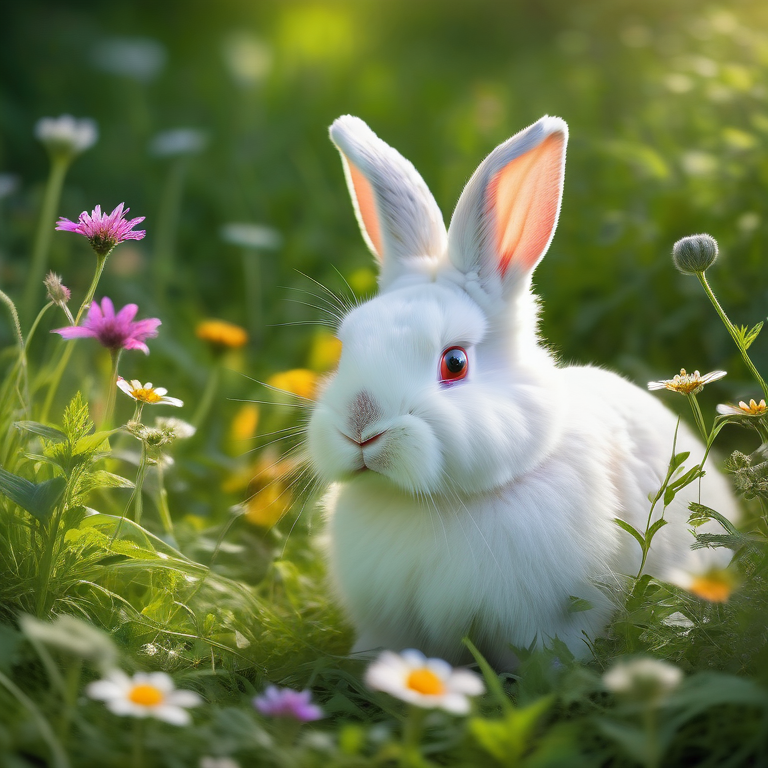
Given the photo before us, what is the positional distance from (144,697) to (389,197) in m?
1.59

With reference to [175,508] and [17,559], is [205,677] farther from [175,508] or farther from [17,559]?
[175,508]

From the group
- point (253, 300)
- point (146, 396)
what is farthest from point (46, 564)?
point (253, 300)

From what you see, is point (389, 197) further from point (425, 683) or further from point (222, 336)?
point (425, 683)

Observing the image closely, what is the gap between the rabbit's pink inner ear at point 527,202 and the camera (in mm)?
2518

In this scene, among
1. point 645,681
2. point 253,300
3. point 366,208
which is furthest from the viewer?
point 253,300

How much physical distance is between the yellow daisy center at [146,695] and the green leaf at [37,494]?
0.62 m

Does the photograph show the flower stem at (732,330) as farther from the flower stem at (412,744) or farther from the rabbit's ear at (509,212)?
the flower stem at (412,744)

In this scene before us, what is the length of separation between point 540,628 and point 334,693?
0.57 m

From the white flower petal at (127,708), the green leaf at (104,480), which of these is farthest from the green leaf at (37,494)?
the white flower petal at (127,708)

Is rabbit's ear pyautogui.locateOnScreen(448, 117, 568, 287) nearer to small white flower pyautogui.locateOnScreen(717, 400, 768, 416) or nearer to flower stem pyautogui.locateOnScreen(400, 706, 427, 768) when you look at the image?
small white flower pyautogui.locateOnScreen(717, 400, 768, 416)

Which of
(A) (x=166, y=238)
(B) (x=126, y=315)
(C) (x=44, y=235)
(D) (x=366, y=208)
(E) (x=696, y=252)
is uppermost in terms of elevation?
(A) (x=166, y=238)

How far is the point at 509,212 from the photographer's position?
2.59m

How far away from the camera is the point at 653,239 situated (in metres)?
4.06

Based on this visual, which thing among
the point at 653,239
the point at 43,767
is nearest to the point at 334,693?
the point at 43,767
